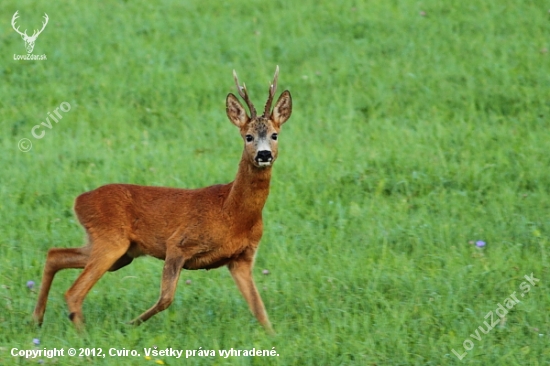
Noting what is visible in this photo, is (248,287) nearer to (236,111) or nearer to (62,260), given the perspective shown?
(236,111)

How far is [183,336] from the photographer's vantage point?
6.14 m

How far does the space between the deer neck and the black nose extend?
20 centimetres

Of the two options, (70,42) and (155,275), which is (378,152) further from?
(70,42)

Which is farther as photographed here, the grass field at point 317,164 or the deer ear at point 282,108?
the deer ear at point 282,108

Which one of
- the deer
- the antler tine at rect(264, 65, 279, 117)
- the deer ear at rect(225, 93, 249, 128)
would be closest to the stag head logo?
the deer

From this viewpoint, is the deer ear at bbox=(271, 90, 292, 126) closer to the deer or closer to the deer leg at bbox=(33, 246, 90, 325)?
the deer

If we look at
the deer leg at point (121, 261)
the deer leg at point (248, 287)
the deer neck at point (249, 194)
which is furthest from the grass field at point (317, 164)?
the deer neck at point (249, 194)

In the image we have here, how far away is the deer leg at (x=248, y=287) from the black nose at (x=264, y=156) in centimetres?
70

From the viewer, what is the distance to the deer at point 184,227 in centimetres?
638

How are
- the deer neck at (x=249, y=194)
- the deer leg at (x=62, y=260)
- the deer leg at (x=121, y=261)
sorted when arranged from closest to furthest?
the deer neck at (x=249, y=194) → the deer leg at (x=62, y=260) → the deer leg at (x=121, y=261)

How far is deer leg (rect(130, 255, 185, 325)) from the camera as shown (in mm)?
6234

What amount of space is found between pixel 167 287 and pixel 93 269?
542 millimetres

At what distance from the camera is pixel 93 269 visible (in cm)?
644

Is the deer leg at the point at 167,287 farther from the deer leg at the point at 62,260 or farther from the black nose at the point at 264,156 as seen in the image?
the black nose at the point at 264,156
